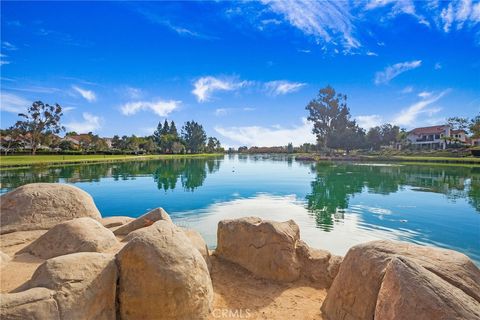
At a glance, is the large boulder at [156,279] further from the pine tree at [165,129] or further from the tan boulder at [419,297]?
the pine tree at [165,129]

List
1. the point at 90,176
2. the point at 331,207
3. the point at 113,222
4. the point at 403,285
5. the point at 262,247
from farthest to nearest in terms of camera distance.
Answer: the point at 90,176 < the point at 331,207 < the point at 113,222 < the point at 262,247 < the point at 403,285

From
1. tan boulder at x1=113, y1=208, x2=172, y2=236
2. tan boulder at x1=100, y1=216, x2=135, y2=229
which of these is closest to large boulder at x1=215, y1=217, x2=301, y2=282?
tan boulder at x1=113, y1=208, x2=172, y2=236

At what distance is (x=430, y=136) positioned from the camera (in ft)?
260

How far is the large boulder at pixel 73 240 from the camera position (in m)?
5.88

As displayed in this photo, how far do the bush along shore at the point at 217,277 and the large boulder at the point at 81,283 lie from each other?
1cm

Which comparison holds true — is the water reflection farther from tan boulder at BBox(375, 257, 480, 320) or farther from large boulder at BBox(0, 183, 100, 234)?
tan boulder at BBox(375, 257, 480, 320)

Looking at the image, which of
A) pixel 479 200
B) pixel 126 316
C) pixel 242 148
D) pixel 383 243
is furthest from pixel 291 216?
pixel 242 148

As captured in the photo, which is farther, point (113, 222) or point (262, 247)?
point (113, 222)

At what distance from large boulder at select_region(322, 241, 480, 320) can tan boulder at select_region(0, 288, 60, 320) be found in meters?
4.23

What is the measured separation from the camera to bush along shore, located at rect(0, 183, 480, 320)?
3.63 meters

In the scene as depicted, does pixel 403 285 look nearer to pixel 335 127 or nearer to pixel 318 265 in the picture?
pixel 318 265

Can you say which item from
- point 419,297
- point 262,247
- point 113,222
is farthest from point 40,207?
point 419,297

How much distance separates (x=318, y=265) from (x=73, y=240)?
5815 mm

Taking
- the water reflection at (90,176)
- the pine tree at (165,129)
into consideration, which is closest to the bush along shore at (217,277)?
the water reflection at (90,176)
